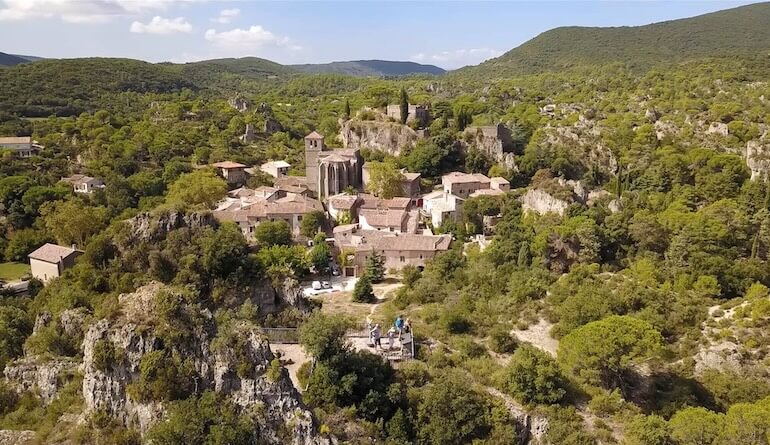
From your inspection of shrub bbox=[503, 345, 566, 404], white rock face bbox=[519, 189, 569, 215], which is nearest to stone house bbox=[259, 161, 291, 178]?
white rock face bbox=[519, 189, 569, 215]

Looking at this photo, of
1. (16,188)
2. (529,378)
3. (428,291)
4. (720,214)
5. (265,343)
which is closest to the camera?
(265,343)

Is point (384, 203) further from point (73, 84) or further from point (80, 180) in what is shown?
point (73, 84)

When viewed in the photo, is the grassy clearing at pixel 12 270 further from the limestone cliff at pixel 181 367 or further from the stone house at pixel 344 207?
the limestone cliff at pixel 181 367

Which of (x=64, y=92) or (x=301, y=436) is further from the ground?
(x=64, y=92)

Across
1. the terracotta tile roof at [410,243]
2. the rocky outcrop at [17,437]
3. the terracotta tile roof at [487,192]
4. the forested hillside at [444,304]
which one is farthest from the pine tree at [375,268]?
the rocky outcrop at [17,437]

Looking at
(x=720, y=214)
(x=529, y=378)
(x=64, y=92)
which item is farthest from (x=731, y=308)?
(x=64, y=92)

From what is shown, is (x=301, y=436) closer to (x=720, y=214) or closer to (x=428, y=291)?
(x=428, y=291)
